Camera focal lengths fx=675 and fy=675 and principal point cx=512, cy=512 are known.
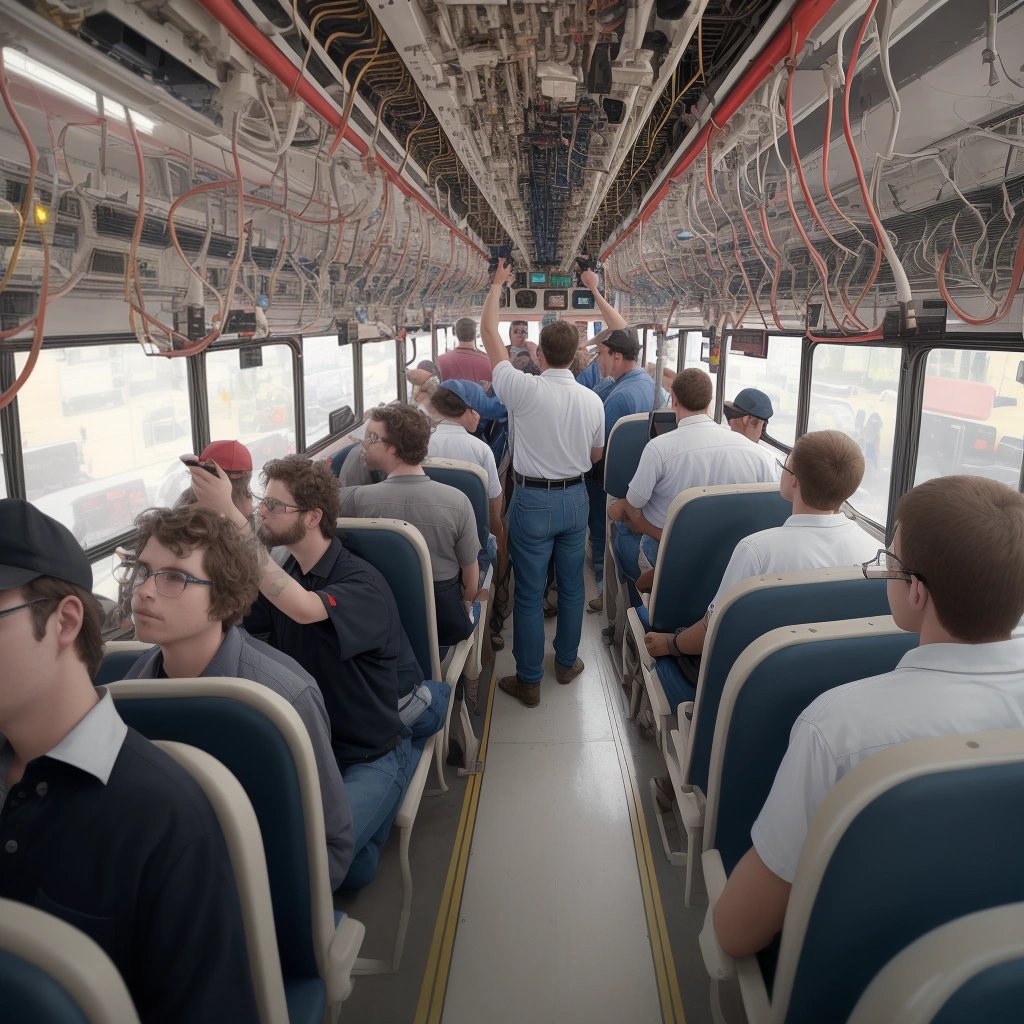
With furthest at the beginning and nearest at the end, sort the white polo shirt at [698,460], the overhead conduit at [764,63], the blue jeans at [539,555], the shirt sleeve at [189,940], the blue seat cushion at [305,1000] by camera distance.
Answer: the blue jeans at [539,555], the white polo shirt at [698,460], the overhead conduit at [764,63], the blue seat cushion at [305,1000], the shirt sleeve at [189,940]

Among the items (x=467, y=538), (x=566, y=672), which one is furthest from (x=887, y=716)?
(x=566, y=672)

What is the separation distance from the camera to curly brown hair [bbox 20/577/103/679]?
1.14 metres

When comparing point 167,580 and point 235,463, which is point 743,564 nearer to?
point 167,580

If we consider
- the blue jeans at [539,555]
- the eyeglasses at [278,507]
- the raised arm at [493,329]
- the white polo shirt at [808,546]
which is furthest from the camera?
the blue jeans at [539,555]

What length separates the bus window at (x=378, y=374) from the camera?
25.4 feet

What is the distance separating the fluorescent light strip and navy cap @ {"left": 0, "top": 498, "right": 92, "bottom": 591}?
1.17m

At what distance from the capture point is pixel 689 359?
9219 mm

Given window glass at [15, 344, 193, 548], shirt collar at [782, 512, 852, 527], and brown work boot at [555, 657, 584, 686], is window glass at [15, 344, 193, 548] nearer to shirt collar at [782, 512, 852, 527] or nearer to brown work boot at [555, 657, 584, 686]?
brown work boot at [555, 657, 584, 686]

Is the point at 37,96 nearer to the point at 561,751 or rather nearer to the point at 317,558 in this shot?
the point at 317,558

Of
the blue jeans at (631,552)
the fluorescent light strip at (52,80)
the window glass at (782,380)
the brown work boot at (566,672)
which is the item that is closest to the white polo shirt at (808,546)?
the blue jeans at (631,552)

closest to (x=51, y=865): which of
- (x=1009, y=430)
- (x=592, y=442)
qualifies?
(x=592, y=442)

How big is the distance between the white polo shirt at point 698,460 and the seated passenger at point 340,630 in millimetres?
1663

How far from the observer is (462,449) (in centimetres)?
407

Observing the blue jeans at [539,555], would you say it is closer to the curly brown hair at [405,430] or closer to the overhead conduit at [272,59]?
the curly brown hair at [405,430]
